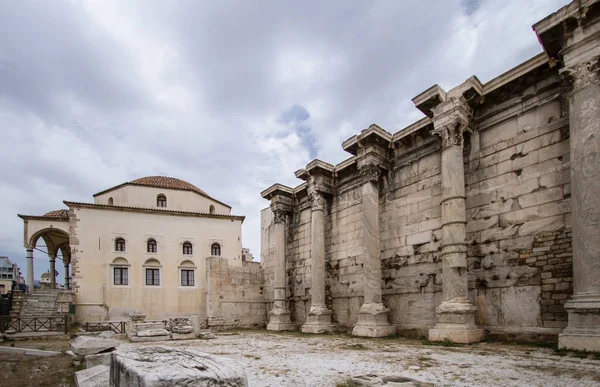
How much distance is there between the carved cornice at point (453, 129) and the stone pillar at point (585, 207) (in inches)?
93.2

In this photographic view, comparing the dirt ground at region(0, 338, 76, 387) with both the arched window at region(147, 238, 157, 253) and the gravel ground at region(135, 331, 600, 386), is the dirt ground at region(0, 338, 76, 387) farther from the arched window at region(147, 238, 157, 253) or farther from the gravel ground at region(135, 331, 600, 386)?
the arched window at region(147, 238, 157, 253)

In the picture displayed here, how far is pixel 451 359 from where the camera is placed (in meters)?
6.27

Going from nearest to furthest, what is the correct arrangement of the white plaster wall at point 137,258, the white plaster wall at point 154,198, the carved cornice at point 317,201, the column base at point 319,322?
the column base at point 319,322 → the carved cornice at point 317,201 → the white plaster wall at point 137,258 → the white plaster wall at point 154,198

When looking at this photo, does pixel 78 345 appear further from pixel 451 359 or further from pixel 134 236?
pixel 134 236

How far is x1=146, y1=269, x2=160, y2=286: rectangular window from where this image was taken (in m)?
25.7

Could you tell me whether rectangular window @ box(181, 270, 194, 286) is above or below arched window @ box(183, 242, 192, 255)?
below

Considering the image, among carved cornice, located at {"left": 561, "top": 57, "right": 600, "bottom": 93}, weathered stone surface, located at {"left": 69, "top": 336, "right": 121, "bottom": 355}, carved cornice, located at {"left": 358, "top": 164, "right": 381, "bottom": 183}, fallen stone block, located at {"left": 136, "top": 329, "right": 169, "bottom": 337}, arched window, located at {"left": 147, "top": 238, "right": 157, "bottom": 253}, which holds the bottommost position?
fallen stone block, located at {"left": 136, "top": 329, "right": 169, "bottom": 337}

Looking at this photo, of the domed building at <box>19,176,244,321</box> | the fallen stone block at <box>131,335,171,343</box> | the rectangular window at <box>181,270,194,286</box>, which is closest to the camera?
the fallen stone block at <box>131,335,171,343</box>

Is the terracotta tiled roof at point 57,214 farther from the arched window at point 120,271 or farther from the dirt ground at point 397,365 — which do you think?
the dirt ground at point 397,365

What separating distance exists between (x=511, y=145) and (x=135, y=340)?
38.8 ft

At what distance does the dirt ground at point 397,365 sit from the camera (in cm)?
485

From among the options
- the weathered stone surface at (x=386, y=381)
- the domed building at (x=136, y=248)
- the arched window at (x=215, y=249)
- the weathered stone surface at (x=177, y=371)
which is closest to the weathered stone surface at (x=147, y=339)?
the weathered stone surface at (x=386, y=381)

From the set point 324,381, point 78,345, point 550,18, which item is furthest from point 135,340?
point 550,18

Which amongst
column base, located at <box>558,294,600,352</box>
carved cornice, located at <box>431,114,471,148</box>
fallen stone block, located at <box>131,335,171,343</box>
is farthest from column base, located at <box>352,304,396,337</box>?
fallen stone block, located at <box>131,335,171,343</box>
